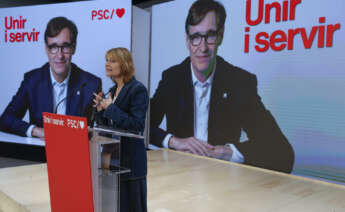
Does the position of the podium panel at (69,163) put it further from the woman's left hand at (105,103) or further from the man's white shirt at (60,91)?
the man's white shirt at (60,91)

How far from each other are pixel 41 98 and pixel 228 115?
291cm

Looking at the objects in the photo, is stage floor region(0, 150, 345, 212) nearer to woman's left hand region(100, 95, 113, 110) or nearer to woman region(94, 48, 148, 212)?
woman region(94, 48, 148, 212)

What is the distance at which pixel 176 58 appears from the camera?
4.71 metres

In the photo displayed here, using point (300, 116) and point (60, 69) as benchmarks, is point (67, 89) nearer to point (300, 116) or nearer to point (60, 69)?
point (60, 69)

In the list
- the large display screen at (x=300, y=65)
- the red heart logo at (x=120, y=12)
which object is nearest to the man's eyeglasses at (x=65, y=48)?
the red heart logo at (x=120, y=12)

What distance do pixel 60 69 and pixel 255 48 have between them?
2917 mm

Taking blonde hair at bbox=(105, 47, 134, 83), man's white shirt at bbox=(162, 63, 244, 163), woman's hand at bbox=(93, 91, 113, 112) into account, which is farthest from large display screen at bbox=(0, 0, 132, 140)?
woman's hand at bbox=(93, 91, 113, 112)

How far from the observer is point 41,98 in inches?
189

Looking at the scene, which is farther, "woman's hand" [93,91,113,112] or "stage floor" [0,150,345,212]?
"stage floor" [0,150,345,212]

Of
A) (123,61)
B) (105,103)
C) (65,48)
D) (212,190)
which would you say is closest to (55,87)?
(65,48)

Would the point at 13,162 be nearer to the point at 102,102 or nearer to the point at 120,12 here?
the point at 120,12

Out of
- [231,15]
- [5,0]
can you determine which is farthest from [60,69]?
[231,15]

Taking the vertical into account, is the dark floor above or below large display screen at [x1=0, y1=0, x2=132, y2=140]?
below

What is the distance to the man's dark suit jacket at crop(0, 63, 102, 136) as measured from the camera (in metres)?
4.61
